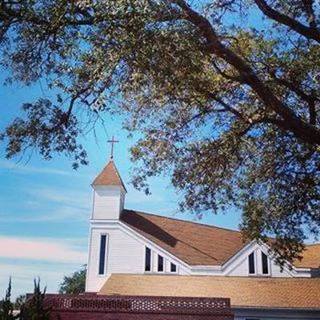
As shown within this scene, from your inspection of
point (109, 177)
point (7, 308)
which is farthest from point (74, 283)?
point (7, 308)

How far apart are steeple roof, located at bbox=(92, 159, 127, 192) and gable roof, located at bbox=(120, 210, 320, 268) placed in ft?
8.90

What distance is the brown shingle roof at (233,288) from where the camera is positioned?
3186 centimetres

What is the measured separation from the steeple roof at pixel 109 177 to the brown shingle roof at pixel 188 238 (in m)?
2.75

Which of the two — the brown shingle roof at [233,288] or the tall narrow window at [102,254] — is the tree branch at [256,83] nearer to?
the brown shingle roof at [233,288]

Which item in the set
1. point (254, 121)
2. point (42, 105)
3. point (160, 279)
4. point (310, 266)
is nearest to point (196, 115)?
point (254, 121)

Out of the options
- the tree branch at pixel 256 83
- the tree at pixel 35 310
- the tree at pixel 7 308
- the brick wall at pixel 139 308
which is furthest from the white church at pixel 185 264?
the tree branch at pixel 256 83

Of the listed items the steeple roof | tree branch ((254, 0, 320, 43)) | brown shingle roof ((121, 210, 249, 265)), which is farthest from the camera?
the steeple roof

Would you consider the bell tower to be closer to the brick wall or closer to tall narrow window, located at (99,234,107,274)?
tall narrow window, located at (99,234,107,274)

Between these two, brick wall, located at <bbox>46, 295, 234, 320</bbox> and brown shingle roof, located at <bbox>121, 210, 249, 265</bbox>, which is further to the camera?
brown shingle roof, located at <bbox>121, 210, 249, 265</bbox>

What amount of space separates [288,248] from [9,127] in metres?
10.2

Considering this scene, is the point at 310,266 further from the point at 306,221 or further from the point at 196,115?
the point at 196,115

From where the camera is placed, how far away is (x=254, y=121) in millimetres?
15547

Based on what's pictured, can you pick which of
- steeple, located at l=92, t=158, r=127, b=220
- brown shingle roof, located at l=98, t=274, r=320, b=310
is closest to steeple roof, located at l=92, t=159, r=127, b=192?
steeple, located at l=92, t=158, r=127, b=220

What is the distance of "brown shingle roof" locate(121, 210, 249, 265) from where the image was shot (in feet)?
136
